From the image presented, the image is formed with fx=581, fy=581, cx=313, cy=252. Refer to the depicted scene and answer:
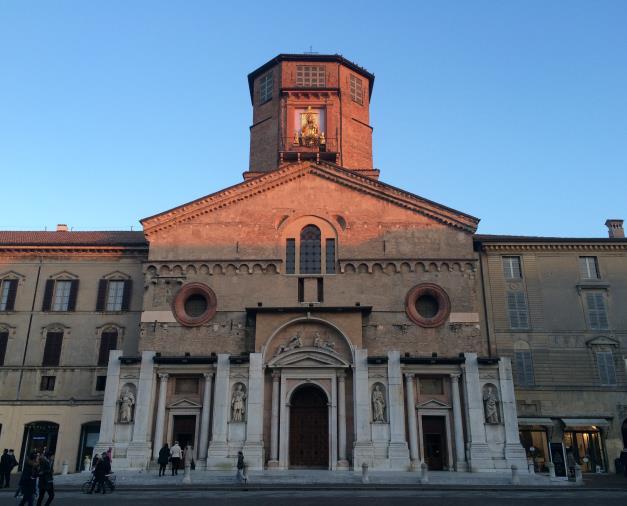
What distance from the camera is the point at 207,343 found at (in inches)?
1223

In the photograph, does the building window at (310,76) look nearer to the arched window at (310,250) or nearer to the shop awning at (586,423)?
the arched window at (310,250)

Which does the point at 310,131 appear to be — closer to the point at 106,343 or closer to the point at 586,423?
the point at 106,343

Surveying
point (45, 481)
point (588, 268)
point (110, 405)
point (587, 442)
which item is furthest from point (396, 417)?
point (45, 481)

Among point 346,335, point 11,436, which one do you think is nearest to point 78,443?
point 11,436

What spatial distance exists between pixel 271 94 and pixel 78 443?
2575cm

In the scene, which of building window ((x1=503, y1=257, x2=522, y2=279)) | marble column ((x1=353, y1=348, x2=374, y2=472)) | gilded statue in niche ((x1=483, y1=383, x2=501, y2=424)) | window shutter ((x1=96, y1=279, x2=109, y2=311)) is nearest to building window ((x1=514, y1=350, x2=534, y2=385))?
building window ((x1=503, y1=257, x2=522, y2=279))

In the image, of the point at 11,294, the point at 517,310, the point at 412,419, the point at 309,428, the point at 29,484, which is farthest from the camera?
the point at 11,294

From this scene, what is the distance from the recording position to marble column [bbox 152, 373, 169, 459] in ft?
95.2

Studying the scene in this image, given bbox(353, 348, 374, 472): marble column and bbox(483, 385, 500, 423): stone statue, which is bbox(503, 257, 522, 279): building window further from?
bbox(353, 348, 374, 472): marble column

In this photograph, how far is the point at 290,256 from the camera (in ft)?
107

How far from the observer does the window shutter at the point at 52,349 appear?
34.7m

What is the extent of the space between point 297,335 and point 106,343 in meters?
12.4

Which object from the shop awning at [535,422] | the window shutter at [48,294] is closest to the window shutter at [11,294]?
the window shutter at [48,294]

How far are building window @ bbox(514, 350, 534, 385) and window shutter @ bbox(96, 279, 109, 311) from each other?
82.3ft
